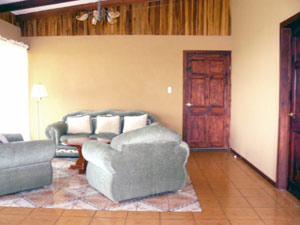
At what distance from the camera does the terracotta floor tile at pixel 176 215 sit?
2.76m

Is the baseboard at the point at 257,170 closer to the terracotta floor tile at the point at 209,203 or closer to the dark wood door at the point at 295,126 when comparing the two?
the dark wood door at the point at 295,126

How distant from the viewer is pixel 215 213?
2875 millimetres

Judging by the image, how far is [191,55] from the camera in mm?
6078

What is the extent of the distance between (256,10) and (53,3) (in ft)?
11.4

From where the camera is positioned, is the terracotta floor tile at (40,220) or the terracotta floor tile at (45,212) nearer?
the terracotta floor tile at (40,220)

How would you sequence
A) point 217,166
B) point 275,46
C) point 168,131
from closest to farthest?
1. point 168,131
2. point 275,46
3. point 217,166

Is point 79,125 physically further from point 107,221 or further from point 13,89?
point 107,221

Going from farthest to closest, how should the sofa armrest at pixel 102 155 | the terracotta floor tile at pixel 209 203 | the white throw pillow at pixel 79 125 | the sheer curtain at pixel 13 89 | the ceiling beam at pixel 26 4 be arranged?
the white throw pillow at pixel 79 125, the sheer curtain at pixel 13 89, the ceiling beam at pixel 26 4, the terracotta floor tile at pixel 209 203, the sofa armrest at pixel 102 155

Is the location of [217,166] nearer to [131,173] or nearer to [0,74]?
[131,173]

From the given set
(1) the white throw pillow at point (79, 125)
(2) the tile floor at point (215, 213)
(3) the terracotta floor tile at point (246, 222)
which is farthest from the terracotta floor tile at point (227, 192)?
(1) the white throw pillow at point (79, 125)

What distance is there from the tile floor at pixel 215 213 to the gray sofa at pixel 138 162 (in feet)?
1.03

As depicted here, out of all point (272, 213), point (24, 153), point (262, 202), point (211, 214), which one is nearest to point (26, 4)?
point (24, 153)


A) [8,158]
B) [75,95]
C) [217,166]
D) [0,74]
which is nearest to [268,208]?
[217,166]

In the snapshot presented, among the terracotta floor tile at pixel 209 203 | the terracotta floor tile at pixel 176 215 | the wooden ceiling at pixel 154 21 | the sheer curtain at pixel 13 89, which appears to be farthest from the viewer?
the wooden ceiling at pixel 154 21
